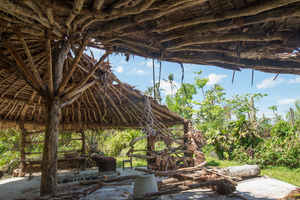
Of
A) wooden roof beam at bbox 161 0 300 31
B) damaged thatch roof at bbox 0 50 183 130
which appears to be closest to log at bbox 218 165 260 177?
damaged thatch roof at bbox 0 50 183 130

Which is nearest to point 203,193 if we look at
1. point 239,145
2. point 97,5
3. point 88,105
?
point 97,5

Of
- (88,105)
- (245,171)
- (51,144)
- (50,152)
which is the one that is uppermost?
(88,105)

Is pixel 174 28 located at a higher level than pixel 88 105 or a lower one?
higher

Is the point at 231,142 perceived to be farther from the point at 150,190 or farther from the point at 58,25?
the point at 58,25

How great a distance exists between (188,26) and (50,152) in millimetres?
3308

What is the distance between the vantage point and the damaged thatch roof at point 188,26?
81.8 inches

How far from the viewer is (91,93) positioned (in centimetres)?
683

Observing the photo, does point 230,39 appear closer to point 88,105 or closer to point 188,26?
point 188,26

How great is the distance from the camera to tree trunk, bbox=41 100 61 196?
3.47 metres

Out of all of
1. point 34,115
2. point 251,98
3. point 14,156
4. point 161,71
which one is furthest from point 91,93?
point 251,98

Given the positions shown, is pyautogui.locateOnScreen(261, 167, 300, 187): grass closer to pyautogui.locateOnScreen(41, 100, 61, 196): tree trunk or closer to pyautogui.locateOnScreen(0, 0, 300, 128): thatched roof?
pyautogui.locateOnScreen(0, 0, 300, 128): thatched roof

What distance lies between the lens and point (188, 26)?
8.48 ft

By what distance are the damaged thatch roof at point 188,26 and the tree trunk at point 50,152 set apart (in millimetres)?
1496

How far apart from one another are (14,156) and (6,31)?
7542mm
